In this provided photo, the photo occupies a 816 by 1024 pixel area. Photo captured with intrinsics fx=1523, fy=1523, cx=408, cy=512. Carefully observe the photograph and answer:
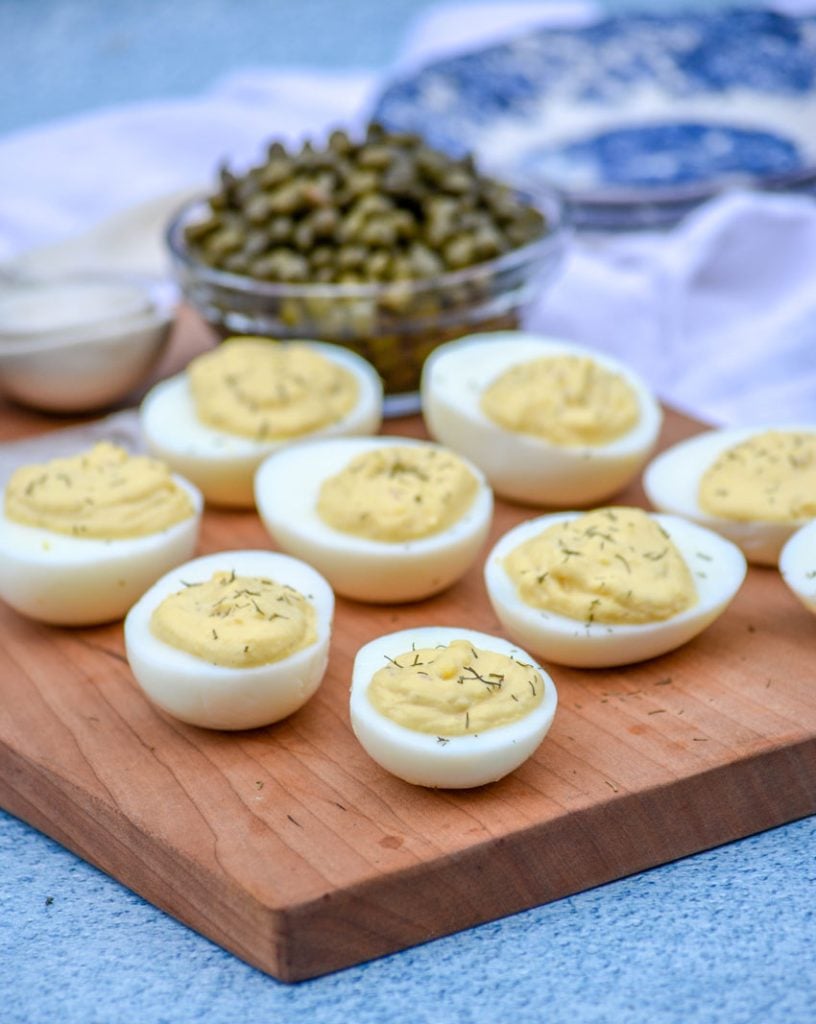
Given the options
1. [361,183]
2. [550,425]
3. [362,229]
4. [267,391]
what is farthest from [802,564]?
[361,183]

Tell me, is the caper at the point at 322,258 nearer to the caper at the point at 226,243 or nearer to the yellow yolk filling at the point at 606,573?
the caper at the point at 226,243

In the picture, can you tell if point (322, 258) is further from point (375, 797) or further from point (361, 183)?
point (375, 797)

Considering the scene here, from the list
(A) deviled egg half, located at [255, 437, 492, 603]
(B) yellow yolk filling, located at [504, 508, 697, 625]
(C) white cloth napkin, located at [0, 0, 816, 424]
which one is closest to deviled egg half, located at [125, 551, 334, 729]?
(A) deviled egg half, located at [255, 437, 492, 603]

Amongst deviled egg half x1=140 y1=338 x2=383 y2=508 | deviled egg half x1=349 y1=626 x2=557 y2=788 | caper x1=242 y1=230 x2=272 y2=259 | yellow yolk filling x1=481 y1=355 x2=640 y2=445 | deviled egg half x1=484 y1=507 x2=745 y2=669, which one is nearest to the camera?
deviled egg half x1=349 y1=626 x2=557 y2=788

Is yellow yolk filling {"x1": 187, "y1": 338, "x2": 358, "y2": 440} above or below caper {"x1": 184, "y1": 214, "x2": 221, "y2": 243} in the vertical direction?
below

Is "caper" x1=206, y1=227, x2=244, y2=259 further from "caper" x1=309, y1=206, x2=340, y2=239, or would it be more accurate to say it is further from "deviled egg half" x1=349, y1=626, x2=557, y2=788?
"deviled egg half" x1=349, y1=626, x2=557, y2=788

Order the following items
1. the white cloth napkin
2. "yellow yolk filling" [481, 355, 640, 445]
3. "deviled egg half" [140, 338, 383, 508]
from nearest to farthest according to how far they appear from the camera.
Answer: "yellow yolk filling" [481, 355, 640, 445], "deviled egg half" [140, 338, 383, 508], the white cloth napkin
